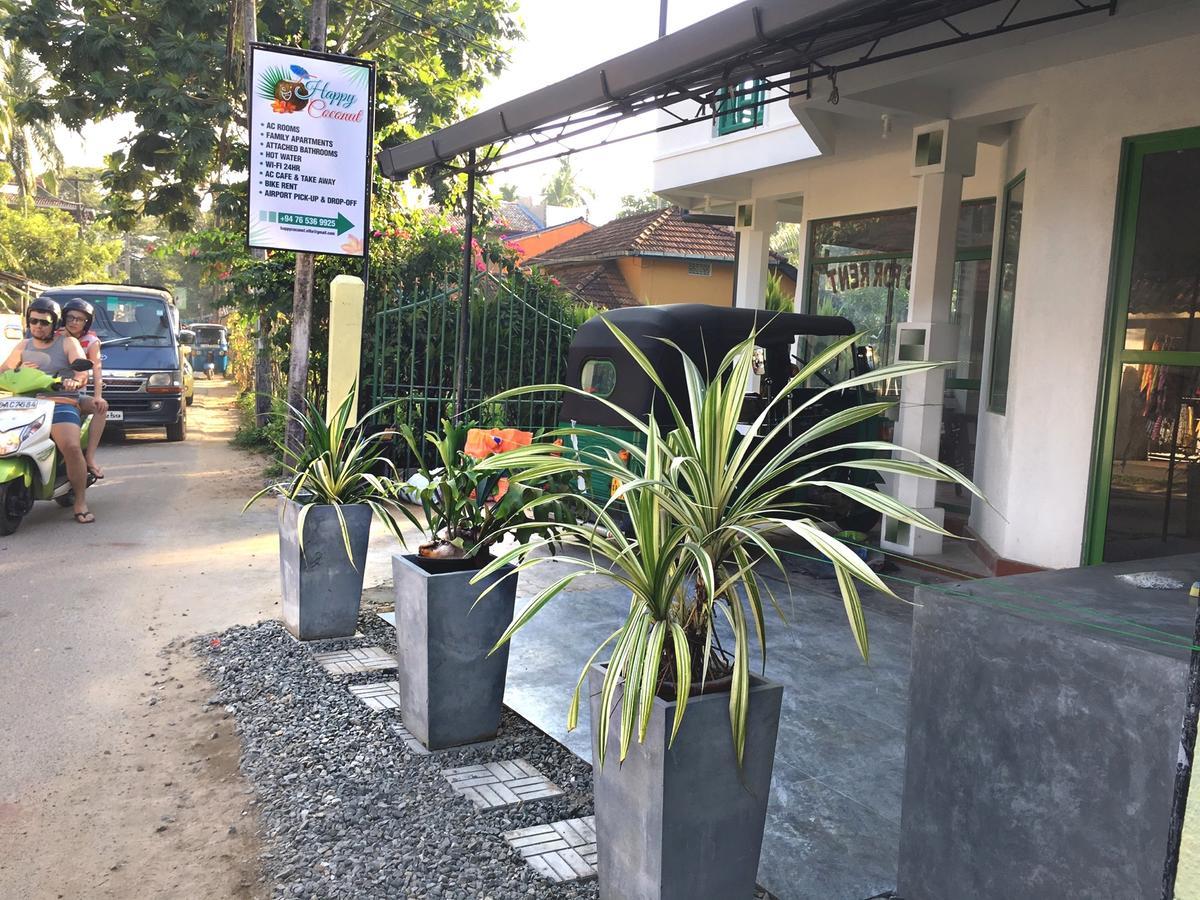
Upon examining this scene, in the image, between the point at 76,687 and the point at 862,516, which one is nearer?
the point at 76,687

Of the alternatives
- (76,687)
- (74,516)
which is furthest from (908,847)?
(74,516)

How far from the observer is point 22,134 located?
32.8 metres

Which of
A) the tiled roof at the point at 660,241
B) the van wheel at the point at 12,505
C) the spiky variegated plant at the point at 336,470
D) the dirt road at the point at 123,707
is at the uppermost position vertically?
the tiled roof at the point at 660,241

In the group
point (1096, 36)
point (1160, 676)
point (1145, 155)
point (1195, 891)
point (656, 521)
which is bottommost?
point (1195, 891)

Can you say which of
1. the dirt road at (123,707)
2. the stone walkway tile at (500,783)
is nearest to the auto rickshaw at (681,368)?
the dirt road at (123,707)

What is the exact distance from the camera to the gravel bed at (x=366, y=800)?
284cm

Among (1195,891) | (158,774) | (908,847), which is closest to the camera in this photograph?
(1195,891)

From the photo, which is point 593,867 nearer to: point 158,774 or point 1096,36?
point 158,774

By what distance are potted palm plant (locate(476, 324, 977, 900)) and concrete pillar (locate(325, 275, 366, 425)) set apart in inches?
156

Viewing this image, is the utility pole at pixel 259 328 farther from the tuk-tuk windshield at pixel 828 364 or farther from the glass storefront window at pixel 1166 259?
the glass storefront window at pixel 1166 259

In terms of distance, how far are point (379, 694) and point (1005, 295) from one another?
18.8 feet

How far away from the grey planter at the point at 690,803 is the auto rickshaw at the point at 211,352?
29.1 m

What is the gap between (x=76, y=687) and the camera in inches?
177

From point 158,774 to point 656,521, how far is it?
94.6 inches
